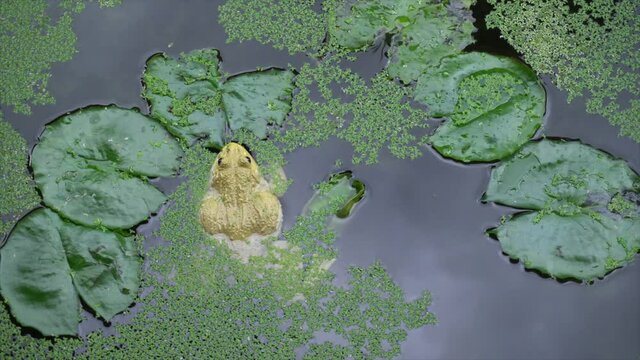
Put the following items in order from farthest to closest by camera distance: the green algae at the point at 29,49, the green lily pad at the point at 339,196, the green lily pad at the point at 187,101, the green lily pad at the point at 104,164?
the green algae at the point at 29,49 → the green lily pad at the point at 187,101 → the green lily pad at the point at 339,196 → the green lily pad at the point at 104,164

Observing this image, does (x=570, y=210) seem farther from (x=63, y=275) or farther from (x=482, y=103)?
(x=63, y=275)

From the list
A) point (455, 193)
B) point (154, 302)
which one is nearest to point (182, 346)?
point (154, 302)

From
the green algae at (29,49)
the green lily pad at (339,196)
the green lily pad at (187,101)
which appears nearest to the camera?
the green lily pad at (339,196)

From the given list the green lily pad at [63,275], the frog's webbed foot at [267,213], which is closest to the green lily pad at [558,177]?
the frog's webbed foot at [267,213]

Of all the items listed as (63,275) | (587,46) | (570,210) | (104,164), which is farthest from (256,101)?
(587,46)

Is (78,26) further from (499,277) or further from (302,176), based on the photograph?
(499,277)

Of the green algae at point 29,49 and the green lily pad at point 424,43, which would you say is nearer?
the green lily pad at point 424,43

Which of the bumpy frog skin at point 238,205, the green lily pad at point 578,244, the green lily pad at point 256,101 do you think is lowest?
the green lily pad at point 578,244

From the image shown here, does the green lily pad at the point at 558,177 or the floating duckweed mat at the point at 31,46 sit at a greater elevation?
the floating duckweed mat at the point at 31,46

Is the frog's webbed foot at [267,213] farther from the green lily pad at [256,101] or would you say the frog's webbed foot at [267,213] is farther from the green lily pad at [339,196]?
the green lily pad at [256,101]
